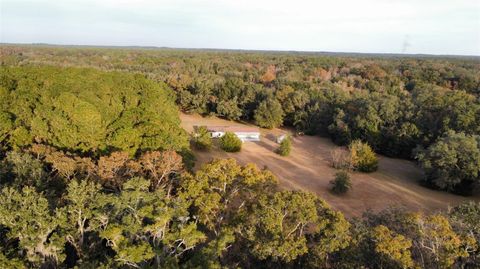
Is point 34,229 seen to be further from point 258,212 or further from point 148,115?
point 148,115

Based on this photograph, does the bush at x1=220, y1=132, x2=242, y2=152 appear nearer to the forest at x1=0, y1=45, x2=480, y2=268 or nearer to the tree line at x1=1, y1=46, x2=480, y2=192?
the forest at x1=0, y1=45, x2=480, y2=268

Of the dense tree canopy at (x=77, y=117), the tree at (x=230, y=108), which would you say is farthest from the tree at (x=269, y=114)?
the dense tree canopy at (x=77, y=117)

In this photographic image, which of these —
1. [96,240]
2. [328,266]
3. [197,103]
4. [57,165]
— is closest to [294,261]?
[328,266]

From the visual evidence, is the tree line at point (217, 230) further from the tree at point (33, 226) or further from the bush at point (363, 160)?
the bush at point (363, 160)

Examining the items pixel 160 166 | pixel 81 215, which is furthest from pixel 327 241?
pixel 160 166

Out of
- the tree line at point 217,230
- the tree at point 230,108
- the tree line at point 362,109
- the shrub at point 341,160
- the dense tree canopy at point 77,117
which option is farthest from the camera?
the tree at point 230,108

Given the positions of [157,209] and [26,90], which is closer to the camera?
[157,209]

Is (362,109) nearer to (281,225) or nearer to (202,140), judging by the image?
(202,140)
